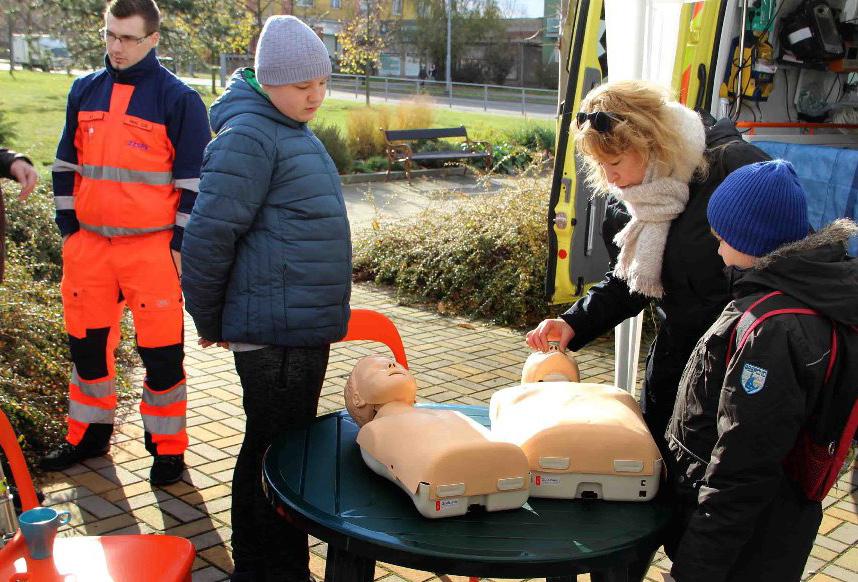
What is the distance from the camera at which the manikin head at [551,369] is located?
2.64 meters

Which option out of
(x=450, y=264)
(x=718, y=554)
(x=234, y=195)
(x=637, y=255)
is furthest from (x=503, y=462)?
(x=450, y=264)

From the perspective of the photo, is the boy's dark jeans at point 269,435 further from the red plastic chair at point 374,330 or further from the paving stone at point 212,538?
the paving stone at point 212,538

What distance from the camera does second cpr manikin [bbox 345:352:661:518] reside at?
199 centimetres

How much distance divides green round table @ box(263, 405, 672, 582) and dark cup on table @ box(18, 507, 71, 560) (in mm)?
497

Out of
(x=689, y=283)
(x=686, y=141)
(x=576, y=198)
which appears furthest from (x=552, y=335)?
(x=576, y=198)

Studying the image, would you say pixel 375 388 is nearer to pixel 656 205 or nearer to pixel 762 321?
pixel 656 205

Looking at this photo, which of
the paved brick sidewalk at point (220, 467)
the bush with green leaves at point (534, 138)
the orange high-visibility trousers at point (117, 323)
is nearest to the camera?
the paved brick sidewalk at point (220, 467)

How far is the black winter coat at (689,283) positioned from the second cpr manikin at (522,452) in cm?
31

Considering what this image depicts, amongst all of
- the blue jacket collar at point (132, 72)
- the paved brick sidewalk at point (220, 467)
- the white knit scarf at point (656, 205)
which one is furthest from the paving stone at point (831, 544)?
the blue jacket collar at point (132, 72)

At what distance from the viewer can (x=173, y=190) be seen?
3834 mm

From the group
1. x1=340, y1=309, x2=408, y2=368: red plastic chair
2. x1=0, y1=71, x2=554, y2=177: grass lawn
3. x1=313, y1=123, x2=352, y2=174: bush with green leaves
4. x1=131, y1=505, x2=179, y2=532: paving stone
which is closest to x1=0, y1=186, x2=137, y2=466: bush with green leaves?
x1=131, y1=505, x2=179, y2=532: paving stone

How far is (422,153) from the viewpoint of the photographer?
1708 centimetres

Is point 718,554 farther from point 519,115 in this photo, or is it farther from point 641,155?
point 519,115

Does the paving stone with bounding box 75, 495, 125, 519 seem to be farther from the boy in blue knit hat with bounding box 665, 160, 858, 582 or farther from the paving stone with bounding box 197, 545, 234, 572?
the boy in blue knit hat with bounding box 665, 160, 858, 582
